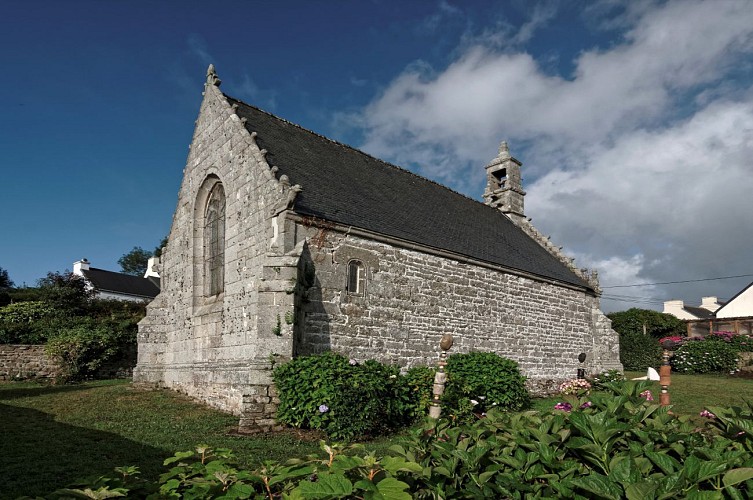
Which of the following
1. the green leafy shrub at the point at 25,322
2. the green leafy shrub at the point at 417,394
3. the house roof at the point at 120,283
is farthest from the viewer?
the house roof at the point at 120,283

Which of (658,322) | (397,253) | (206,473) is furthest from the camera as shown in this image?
(658,322)

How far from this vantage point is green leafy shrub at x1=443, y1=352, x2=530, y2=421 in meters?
12.0

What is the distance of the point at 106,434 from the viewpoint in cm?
948

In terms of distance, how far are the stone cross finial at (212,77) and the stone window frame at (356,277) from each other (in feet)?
22.7

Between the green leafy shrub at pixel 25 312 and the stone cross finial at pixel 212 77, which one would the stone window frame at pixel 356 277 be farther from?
the green leafy shrub at pixel 25 312

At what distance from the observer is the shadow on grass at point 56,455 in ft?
20.7

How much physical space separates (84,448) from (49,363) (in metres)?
12.8

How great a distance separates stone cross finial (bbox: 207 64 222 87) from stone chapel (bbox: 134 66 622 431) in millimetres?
258

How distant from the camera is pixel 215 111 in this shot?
1530 cm

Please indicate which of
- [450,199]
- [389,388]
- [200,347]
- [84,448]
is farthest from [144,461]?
[450,199]

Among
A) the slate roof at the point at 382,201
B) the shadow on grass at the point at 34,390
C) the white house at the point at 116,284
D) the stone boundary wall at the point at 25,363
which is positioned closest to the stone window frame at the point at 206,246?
the slate roof at the point at 382,201

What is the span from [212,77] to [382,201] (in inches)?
243

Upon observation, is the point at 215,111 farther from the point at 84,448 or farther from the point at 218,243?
the point at 84,448

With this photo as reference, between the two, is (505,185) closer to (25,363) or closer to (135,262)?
(25,363)
